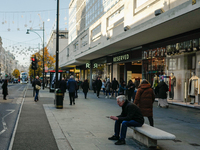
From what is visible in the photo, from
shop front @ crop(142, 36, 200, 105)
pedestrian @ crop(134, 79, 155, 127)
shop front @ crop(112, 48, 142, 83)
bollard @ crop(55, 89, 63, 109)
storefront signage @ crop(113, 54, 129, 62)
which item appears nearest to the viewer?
pedestrian @ crop(134, 79, 155, 127)

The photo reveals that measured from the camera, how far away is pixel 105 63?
30.3 m

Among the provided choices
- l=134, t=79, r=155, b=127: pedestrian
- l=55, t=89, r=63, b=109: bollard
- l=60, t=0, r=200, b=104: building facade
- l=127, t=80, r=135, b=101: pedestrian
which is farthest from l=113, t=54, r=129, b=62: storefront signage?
l=134, t=79, r=155, b=127: pedestrian

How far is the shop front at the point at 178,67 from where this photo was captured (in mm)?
14391

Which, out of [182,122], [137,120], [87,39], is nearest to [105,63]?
[87,39]

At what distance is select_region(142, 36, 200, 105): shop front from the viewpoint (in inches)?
567

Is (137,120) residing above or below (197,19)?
below

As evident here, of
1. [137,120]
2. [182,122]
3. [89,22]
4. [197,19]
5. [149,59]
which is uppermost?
[89,22]

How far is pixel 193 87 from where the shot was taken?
565 inches

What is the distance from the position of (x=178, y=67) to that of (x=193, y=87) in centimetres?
228

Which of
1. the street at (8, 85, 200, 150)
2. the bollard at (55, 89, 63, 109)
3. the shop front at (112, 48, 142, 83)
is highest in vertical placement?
the shop front at (112, 48, 142, 83)

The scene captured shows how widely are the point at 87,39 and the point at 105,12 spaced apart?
23.1ft

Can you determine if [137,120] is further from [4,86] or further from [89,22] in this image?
[89,22]

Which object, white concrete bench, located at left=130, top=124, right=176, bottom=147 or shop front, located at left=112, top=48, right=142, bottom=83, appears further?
shop front, located at left=112, top=48, right=142, bottom=83

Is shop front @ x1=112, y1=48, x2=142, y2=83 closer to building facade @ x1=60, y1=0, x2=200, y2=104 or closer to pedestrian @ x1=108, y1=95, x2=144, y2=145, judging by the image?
building facade @ x1=60, y1=0, x2=200, y2=104
